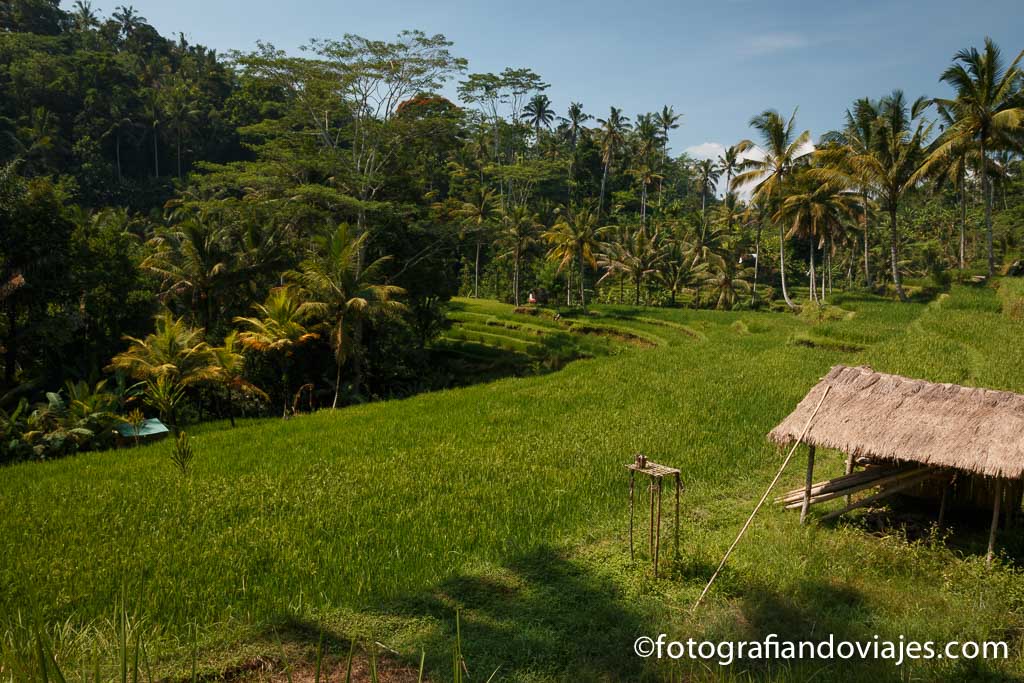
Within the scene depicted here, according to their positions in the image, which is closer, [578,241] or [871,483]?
[871,483]

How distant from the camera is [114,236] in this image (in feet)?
67.8

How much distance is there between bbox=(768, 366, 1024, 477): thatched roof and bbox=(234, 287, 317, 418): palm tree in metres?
14.2

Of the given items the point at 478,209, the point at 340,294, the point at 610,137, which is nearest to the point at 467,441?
the point at 340,294

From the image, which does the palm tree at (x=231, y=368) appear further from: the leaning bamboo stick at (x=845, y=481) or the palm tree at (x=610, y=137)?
the palm tree at (x=610, y=137)

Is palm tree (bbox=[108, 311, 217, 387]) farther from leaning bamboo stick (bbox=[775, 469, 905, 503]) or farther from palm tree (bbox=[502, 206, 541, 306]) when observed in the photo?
palm tree (bbox=[502, 206, 541, 306])

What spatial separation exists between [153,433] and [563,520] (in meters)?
11.1

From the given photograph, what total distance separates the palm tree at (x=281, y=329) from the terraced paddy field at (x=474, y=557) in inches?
166

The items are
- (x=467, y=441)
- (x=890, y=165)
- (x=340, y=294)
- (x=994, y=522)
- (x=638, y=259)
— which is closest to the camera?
(x=994, y=522)

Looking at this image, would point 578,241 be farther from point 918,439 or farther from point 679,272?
point 918,439

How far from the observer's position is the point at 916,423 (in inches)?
293

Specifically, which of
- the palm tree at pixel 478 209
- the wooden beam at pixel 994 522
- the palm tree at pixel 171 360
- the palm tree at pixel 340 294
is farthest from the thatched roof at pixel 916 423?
the palm tree at pixel 478 209

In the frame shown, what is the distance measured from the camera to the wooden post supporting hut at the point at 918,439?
22.6ft

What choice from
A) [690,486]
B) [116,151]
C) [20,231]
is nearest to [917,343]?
[690,486]

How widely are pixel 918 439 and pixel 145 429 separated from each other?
604 inches
